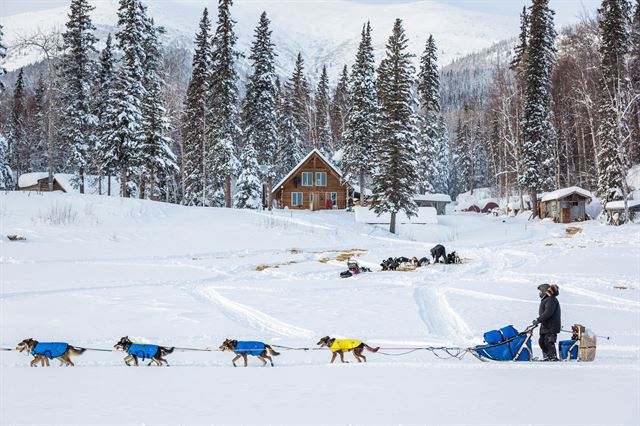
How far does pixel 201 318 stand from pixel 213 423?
23.9 feet

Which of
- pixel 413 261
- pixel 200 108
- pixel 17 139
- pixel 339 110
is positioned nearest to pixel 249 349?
pixel 413 261

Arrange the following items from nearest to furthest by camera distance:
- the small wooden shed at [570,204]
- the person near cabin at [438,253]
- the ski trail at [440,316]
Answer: the ski trail at [440,316], the person near cabin at [438,253], the small wooden shed at [570,204]

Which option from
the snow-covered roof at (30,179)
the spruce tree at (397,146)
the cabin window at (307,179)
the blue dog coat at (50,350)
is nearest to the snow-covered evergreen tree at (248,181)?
the cabin window at (307,179)

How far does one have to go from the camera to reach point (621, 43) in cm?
4262

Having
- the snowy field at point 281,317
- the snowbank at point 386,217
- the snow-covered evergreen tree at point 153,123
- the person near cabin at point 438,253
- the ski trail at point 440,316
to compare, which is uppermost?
the snow-covered evergreen tree at point 153,123

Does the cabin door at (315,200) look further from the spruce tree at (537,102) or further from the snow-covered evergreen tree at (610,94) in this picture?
the snow-covered evergreen tree at (610,94)

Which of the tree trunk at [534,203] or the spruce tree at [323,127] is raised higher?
the spruce tree at [323,127]

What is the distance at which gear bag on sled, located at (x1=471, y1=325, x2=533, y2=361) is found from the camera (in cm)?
946

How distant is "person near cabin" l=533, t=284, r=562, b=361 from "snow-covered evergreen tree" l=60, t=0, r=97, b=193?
38991mm

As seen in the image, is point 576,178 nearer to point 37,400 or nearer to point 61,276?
point 61,276

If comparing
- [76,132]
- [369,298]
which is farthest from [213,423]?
[76,132]

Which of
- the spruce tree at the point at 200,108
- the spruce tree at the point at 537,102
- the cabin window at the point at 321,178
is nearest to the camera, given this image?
the spruce tree at the point at 200,108

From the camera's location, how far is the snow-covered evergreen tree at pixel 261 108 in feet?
141

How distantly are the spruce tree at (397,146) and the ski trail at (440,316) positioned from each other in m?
20.2
